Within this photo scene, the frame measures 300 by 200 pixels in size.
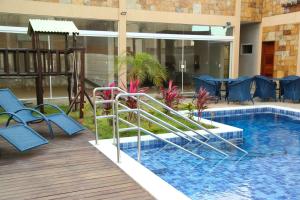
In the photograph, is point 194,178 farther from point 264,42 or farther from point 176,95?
point 264,42

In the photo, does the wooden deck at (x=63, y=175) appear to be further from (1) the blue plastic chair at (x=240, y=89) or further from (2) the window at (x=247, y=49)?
(2) the window at (x=247, y=49)

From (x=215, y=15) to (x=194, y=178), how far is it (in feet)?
35.5

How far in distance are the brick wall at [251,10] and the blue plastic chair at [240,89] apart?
16.2 feet

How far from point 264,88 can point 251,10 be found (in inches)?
191

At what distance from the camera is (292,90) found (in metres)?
12.3

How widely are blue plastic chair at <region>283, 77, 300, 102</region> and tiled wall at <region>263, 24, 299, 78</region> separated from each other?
2.25m

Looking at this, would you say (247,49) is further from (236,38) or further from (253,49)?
(236,38)

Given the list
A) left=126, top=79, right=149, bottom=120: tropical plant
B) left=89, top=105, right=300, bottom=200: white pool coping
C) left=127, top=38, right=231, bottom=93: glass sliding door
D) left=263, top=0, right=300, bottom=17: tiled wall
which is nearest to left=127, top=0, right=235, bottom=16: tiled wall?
left=127, top=38, right=231, bottom=93: glass sliding door

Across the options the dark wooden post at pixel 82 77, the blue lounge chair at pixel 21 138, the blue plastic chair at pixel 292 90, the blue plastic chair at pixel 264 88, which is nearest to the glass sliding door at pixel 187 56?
the blue plastic chair at pixel 264 88

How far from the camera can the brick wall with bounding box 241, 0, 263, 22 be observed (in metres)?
15.3

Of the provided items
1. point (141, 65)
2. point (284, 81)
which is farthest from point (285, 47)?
point (141, 65)

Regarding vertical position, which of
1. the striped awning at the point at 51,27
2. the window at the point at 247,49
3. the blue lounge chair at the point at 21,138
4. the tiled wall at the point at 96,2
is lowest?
the blue lounge chair at the point at 21,138

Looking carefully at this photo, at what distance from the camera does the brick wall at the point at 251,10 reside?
1534 cm

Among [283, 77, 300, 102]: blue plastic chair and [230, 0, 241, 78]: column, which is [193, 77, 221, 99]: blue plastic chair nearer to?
[283, 77, 300, 102]: blue plastic chair
